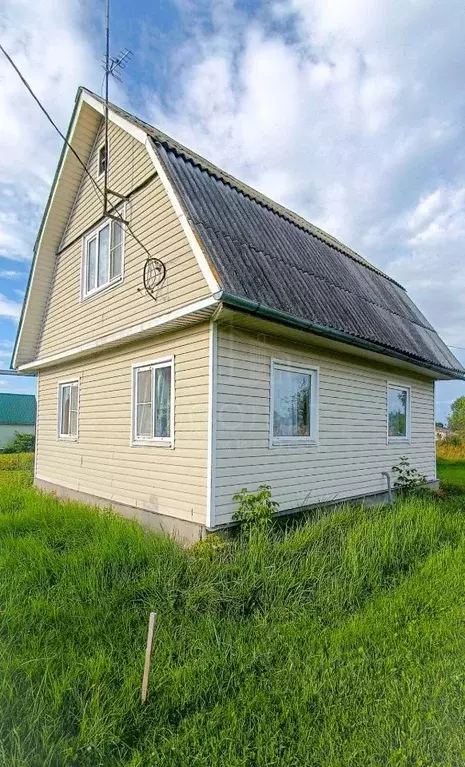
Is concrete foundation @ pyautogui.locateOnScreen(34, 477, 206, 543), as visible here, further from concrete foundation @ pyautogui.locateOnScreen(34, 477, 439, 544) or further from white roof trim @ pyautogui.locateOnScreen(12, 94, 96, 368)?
white roof trim @ pyautogui.locateOnScreen(12, 94, 96, 368)

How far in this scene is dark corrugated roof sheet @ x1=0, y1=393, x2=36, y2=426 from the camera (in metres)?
32.5

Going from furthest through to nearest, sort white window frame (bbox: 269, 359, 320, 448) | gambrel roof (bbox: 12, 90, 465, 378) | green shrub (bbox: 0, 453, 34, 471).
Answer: green shrub (bbox: 0, 453, 34, 471), white window frame (bbox: 269, 359, 320, 448), gambrel roof (bbox: 12, 90, 465, 378)

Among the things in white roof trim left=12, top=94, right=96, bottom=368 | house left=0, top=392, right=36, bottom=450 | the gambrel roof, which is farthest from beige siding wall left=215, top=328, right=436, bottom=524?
house left=0, top=392, right=36, bottom=450

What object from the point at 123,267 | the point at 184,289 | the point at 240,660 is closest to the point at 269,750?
the point at 240,660

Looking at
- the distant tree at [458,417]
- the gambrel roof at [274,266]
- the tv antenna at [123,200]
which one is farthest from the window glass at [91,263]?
the distant tree at [458,417]

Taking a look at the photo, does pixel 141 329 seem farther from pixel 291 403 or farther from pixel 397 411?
pixel 397 411

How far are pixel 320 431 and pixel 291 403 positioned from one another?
33.1 inches

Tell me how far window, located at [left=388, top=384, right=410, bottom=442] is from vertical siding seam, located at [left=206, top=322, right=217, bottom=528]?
5174 mm

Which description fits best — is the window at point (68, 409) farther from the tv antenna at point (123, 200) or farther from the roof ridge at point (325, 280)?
the roof ridge at point (325, 280)

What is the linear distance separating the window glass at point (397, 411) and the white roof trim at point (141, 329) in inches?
216

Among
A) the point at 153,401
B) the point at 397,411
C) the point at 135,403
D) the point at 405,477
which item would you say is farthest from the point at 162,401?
the point at 405,477

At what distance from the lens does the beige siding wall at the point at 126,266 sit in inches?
241

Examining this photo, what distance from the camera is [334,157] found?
879 cm

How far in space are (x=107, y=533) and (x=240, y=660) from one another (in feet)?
9.08
